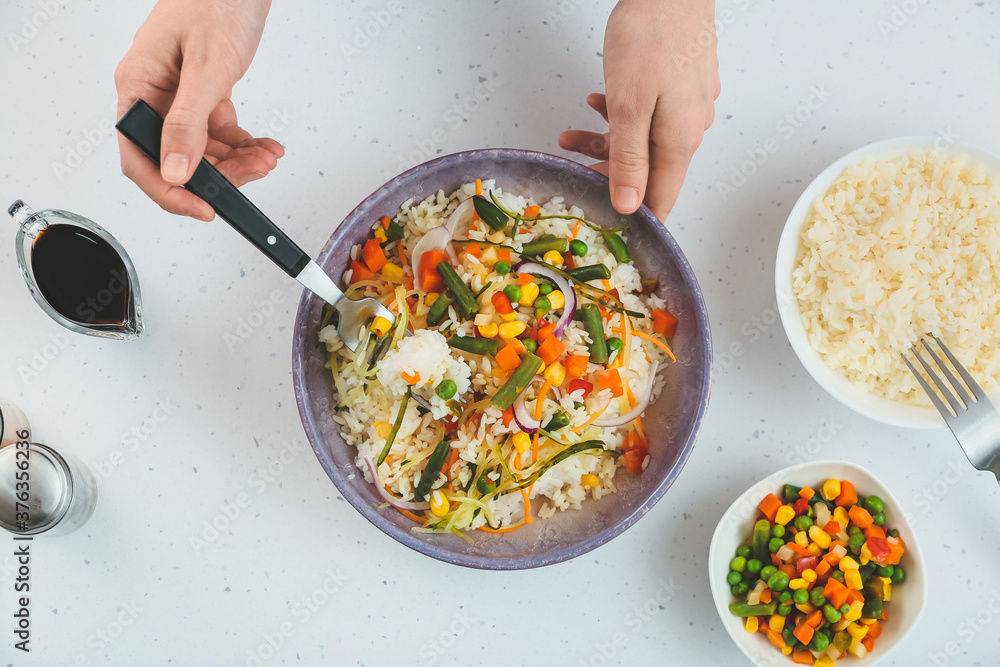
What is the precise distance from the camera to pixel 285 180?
2.39 meters

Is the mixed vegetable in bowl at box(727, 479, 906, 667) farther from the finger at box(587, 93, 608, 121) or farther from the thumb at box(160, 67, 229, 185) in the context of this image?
the thumb at box(160, 67, 229, 185)

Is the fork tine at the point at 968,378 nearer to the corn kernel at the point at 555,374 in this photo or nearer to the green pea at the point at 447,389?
the corn kernel at the point at 555,374

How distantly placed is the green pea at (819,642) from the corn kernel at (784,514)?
362 millimetres

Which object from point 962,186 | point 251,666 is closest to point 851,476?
point 962,186

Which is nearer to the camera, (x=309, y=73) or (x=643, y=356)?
(x=643, y=356)

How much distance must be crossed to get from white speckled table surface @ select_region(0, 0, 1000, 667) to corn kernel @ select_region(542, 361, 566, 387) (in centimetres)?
71

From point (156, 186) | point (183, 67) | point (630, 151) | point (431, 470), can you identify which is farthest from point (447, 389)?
point (183, 67)

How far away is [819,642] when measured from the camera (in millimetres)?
2160

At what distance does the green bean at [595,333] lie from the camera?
1.95m

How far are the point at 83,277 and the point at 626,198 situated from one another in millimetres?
1793

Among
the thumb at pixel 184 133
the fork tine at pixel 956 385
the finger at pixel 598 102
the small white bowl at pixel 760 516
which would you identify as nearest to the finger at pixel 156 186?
the thumb at pixel 184 133

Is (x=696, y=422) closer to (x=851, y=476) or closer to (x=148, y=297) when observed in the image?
(x=851, y=476)

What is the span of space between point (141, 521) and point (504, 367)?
1439 millimetres

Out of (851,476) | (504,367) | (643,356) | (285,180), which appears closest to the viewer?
(504,367)
